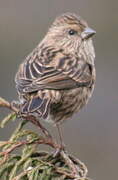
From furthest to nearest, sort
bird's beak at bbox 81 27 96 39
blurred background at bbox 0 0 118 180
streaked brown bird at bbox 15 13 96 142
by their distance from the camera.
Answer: blurred background at bbox 0 0 118 180, bird's beak at bbox 81 27 96 39, streaked brown bird at bbox 15 13 96 142

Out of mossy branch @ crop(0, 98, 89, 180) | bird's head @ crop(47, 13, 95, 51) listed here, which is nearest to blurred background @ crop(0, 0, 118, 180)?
bird's head @ crop(47, 13, 95, 51)

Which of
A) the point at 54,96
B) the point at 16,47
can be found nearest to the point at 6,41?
the point at 16,47

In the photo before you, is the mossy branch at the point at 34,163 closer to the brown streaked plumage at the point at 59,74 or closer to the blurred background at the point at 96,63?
the brown streaked plumage at the point at 59,74

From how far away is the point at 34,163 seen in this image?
6.11 m

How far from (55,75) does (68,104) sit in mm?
311

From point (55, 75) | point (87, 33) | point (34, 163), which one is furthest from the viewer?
point (87, 33)

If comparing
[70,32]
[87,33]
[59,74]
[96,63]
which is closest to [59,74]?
[59,74]

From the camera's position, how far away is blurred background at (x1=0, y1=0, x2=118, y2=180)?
42.0 ft

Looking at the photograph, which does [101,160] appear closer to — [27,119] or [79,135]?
[79,135]

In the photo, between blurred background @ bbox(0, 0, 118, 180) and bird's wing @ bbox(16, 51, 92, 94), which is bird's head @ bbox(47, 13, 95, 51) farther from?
blurred background @ bbox(0, 0, 118, 180)

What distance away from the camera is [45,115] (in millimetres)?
6910

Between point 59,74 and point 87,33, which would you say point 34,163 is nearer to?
point 59,74

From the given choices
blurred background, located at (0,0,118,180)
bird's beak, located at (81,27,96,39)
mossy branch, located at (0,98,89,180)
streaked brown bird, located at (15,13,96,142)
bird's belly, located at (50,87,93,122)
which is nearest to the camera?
mossy branch, located at (0,98,89,180)

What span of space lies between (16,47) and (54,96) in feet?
25.6
